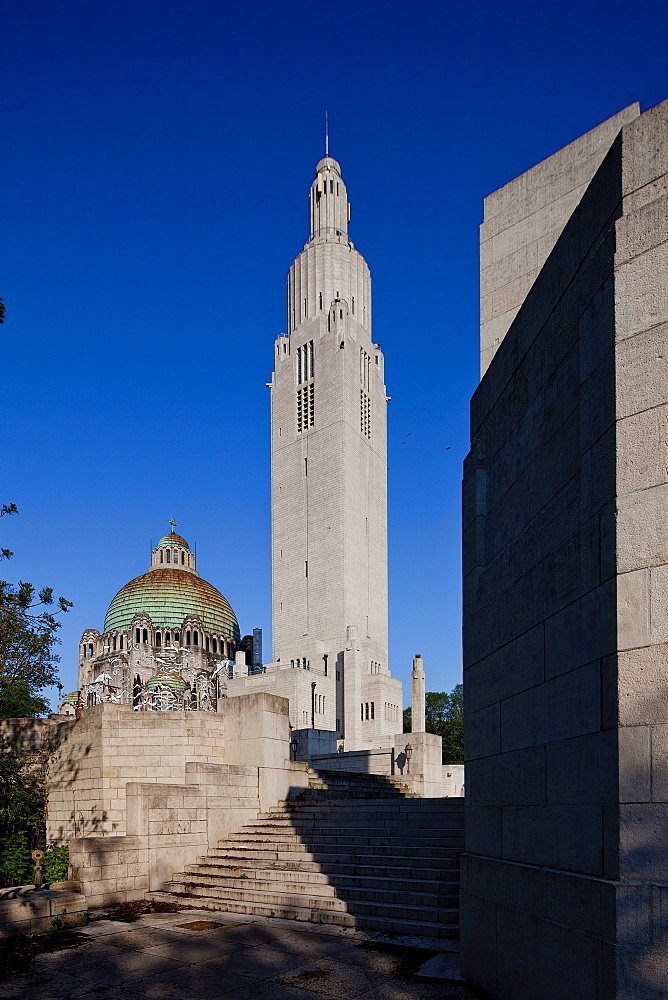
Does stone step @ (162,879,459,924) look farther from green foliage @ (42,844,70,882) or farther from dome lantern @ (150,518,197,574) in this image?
A: dome lantern @ (150,518,197,574)

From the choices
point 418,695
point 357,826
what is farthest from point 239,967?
point 418,695

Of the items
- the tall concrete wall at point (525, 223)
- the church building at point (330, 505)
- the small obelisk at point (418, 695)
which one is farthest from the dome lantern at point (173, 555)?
the tall concrete wall at point (525, 223)

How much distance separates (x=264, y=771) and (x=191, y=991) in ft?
30.0

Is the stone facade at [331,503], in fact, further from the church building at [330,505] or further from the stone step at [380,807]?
the stone step at [380,807]

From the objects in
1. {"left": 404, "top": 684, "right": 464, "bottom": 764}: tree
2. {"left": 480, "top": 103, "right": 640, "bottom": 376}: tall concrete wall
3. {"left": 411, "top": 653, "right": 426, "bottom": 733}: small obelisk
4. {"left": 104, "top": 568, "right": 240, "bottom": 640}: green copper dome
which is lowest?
{"left": 404, "top": 684, "right": 464, "bottom": 764}: tree

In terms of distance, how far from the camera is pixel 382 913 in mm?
10938

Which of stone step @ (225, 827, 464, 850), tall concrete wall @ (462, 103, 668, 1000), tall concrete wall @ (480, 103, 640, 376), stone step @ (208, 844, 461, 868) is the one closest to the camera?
tall concrete wall @ (462, 103, 668, 1000)

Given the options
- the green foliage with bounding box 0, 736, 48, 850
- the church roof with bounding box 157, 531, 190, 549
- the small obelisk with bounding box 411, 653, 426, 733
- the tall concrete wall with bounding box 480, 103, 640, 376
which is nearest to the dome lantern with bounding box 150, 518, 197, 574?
the church roof with bounding box 157, 531, 190, 549

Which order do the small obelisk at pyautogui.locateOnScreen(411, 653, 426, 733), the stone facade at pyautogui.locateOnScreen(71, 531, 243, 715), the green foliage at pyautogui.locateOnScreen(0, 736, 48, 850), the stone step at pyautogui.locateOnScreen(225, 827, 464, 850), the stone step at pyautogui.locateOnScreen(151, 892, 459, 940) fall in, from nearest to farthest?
1. the stone step at pyautogui.locateOnScreen(151, 892, 459, 940)
2. the stone step at pyautogui.locateOnScreen(225, 827, 464, 850)
3. the green foliage at pyautogui.locateOnScreen(0, 736, 48, 850)
4. the small obelisk at pyautogui.locateOnScreen(411, 653, 426, 733)
5. the stone facade at pyautogui.locateOnScreen(71, 531, 243, 715)

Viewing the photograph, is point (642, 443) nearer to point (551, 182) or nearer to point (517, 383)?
point (517, 383)

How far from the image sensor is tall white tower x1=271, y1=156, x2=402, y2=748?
199 feet

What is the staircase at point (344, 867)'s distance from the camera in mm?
10938

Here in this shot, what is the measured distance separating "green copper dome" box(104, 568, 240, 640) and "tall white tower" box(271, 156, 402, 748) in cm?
2123

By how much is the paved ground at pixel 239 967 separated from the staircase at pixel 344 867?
613mm
